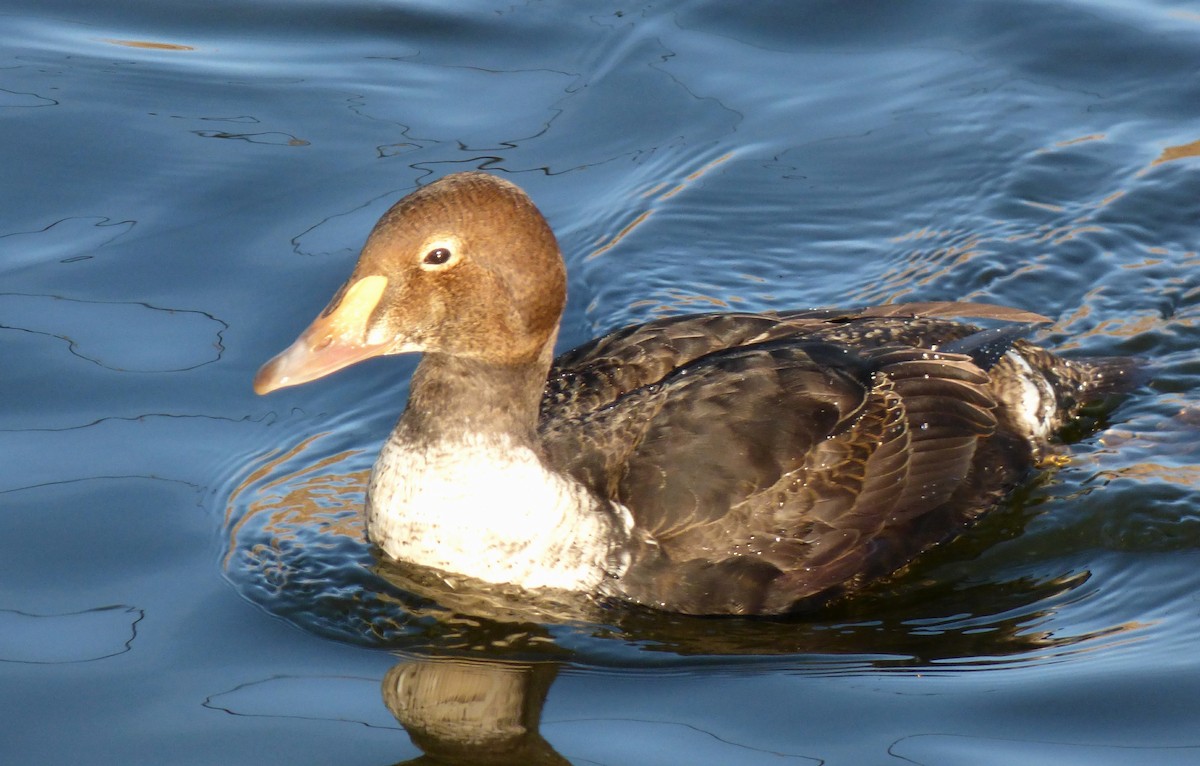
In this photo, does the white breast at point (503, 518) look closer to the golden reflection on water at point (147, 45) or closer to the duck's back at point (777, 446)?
the duck's back at point (777, 446)

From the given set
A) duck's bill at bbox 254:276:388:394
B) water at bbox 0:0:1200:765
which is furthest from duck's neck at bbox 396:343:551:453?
water at bbox 0:0:1200:765

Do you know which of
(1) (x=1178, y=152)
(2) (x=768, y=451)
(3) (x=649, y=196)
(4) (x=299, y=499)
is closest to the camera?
(2) (x=768, y=451)

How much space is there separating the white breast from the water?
231mm

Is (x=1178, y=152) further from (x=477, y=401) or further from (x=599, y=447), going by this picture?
(x=477, y=401)

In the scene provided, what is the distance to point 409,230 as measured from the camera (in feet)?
18.3

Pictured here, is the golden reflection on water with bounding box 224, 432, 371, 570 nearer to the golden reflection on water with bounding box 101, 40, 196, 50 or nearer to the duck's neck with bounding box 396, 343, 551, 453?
the duck's neck with bounding box 396, 343, 551, 453

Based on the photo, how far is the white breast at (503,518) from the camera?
5.93 meters

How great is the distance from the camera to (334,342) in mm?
5645

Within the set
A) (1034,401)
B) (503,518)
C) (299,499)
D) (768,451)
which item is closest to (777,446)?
(768,451)

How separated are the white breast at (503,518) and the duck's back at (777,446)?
0.11 metres

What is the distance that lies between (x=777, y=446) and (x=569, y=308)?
8.08ft

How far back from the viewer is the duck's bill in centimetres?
560

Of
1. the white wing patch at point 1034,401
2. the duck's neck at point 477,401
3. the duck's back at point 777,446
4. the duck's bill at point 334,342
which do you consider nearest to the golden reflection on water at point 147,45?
the duck's back at point 777,446

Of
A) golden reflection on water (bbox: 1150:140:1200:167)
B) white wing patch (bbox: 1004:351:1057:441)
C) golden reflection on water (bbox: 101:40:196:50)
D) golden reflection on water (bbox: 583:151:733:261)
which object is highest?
golden reflection on water (bbox: 1150:140:1200:167)
